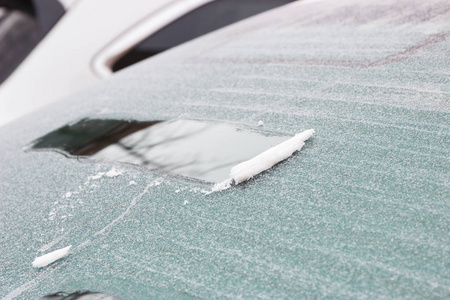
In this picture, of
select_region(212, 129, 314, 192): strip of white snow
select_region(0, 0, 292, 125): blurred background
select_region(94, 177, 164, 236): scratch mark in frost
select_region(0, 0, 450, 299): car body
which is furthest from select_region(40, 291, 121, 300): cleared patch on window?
select_region(0, 0, 292, 125): blurred background

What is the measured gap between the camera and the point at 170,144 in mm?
1127

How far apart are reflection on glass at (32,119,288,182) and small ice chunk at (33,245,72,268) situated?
255mm

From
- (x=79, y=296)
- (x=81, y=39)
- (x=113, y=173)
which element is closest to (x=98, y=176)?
(x=113, y=173)

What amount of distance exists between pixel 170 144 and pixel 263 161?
0.27 meters

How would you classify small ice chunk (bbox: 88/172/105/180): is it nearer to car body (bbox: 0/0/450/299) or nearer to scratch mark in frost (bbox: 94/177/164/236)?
car body (bbox: 0/0/450/299)

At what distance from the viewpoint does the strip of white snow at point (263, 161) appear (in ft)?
3.01

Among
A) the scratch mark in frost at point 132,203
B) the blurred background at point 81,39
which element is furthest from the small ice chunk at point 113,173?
the blurred background at point 81,39

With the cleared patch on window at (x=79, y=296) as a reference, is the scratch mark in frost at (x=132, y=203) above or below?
above

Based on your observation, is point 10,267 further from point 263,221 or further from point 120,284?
point 263,221

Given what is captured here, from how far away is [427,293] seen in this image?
62 cm

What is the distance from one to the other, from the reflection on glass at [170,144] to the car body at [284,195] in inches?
1.4

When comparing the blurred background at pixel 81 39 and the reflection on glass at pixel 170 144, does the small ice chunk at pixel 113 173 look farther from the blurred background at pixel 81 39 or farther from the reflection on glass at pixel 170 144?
the blurred background at pixel 81 39

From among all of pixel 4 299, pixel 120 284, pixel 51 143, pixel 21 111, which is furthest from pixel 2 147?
pixel 21 111

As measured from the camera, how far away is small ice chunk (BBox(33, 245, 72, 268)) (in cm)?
87
